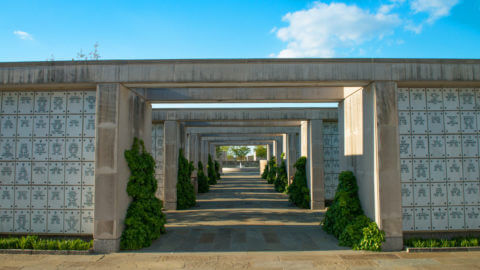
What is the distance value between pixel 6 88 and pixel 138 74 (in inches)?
127

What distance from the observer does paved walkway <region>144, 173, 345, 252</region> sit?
8008 mm

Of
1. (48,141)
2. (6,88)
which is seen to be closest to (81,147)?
(48,141)

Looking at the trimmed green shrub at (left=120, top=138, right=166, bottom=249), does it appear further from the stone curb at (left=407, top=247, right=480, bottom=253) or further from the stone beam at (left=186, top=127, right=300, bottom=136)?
the stone beam at (left=186, top=127, right=300, bottom=136)

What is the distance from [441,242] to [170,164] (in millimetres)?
10272

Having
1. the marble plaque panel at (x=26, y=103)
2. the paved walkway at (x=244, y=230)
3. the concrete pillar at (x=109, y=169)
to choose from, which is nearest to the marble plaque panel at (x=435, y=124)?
the paved walkway at (x=244, y=230)

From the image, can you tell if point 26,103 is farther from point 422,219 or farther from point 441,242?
point 441,242

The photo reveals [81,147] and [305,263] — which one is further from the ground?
[81,147]

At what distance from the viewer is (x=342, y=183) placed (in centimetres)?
876

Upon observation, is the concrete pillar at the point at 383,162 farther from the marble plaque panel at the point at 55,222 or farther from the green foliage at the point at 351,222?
the marble plaque panel at the point at 55,222

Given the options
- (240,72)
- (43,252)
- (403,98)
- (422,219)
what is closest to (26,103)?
(43,252)

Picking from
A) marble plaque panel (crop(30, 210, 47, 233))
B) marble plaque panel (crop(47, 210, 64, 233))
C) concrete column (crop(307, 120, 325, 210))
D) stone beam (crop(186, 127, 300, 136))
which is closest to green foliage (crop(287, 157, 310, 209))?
concrete column (crop(307, 120, 325, 210))

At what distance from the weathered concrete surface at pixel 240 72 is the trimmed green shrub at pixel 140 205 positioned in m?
1.84

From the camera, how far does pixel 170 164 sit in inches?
567

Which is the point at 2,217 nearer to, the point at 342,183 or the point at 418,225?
the point at 342,183
